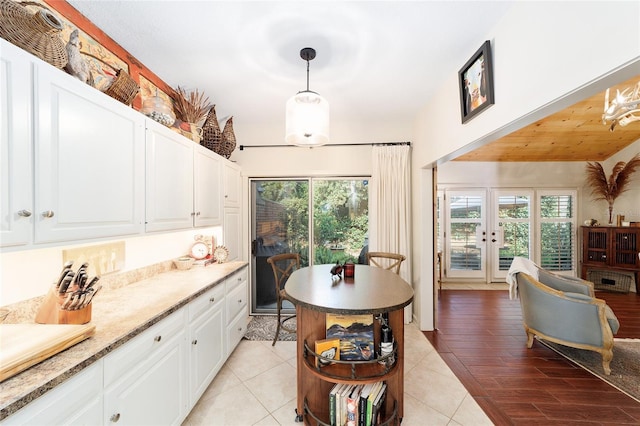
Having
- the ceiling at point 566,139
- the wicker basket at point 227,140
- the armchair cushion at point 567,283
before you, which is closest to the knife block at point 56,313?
the wicker basket at point 227,140

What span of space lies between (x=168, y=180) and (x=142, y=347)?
1.21 metres

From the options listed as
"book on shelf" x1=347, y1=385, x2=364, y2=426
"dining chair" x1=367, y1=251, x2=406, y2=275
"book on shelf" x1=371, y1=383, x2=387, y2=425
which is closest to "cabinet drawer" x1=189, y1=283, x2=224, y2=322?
"book on shelf" x1=347, y1=385, x2=364, y2=426

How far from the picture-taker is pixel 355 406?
160 cm

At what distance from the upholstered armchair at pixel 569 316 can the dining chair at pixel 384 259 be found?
4.34 ft

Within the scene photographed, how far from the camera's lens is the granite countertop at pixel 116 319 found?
34.1 inches

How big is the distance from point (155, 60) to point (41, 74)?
49.3 inches

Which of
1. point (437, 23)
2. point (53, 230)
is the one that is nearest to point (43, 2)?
point (53, 230)

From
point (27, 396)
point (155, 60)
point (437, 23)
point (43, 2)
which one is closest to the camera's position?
point (27, 396)

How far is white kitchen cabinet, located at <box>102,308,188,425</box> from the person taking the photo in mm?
1204

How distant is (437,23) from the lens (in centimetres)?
174

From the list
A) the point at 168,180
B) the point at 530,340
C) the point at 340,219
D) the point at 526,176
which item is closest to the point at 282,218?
the point at 340,219

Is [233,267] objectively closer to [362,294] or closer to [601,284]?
[362,294]

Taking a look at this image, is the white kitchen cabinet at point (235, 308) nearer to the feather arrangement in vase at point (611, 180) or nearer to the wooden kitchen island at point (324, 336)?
the wooden kitchen island at point (324, 336)

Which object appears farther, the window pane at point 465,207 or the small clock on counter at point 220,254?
the window pane at point 465,207
